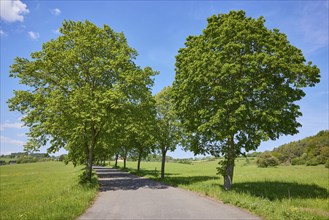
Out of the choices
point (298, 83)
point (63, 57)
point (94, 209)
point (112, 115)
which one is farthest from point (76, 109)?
point (298, 83)

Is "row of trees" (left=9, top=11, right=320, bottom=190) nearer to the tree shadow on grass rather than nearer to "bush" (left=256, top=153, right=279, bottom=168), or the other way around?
the tree shadow on grass

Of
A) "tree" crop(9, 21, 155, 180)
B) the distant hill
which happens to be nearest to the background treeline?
the distant hill

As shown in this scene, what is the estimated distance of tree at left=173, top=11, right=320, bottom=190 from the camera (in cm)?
1833

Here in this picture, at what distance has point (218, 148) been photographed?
2141 cm

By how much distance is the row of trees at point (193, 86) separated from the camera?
61.6 feet

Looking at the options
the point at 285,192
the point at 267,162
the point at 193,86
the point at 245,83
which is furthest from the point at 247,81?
the point at 267,162

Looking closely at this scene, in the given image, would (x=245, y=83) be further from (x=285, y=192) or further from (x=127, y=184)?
(x=127, y=184)

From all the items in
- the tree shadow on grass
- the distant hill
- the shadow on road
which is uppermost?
the distant hill

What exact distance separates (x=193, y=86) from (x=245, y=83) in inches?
164

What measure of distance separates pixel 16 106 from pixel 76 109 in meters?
6.65

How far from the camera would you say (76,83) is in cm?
2572

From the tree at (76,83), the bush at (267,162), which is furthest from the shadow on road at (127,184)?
the bush at (267,162)

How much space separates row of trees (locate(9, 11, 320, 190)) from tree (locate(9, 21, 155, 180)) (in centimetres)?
10

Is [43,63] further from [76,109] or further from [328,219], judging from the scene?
[328,219]
